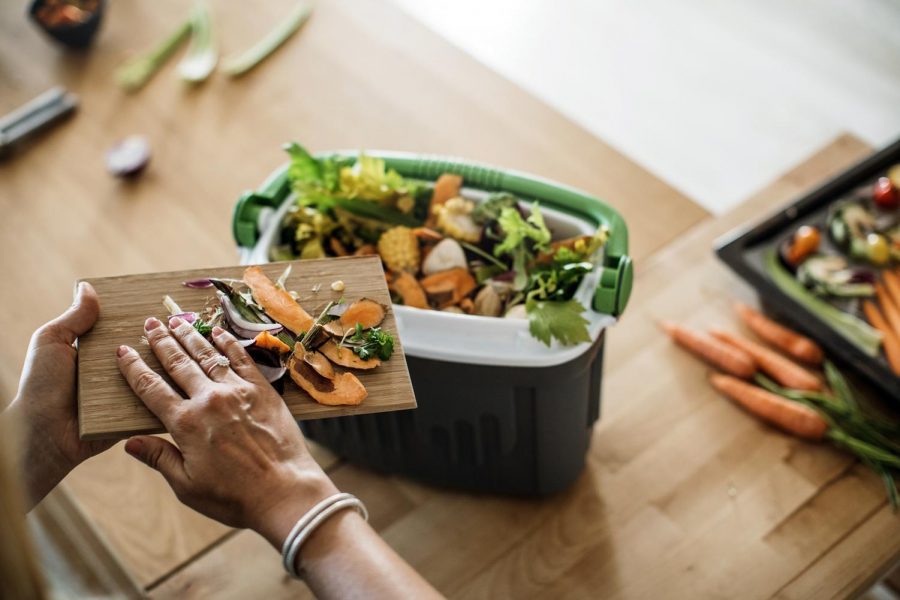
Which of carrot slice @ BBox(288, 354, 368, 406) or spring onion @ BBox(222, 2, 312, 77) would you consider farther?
spring onion @ BBox(222, 2, 312, 77)

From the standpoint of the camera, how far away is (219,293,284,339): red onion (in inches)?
38.5

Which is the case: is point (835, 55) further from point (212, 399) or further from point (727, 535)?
point (212, 399)

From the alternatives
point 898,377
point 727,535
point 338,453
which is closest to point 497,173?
point 338,453

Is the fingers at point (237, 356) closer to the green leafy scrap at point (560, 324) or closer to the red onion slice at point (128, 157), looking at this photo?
the green leafy scrap at point (560, 324)

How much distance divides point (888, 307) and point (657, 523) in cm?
55

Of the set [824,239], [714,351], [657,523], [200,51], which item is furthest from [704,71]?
[657,523]

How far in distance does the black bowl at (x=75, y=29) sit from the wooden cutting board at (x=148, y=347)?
51.4 inches

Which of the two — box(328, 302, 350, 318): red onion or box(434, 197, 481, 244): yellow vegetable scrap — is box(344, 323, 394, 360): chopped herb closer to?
box(328, 302, 350, 318): red onion

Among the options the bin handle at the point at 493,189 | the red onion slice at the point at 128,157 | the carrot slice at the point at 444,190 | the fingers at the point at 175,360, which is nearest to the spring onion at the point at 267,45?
the red onion slice at the point at 128,157

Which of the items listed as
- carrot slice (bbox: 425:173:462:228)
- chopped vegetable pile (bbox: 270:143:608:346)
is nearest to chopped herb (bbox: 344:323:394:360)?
chopped vegetable pile (bbox: 270:143:608:346)

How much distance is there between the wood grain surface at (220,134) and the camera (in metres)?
1.77

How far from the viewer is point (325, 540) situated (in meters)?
0.88

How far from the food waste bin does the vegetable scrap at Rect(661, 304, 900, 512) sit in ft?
1.04

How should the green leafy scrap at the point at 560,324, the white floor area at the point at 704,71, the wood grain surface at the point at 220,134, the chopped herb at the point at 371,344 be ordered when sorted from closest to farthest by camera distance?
the chopped herb at the point at 371,344, the green leafy scrap at the point at 560,324, the wood grain surface at the point at 220,134, the white floor area at the point at 704,71
